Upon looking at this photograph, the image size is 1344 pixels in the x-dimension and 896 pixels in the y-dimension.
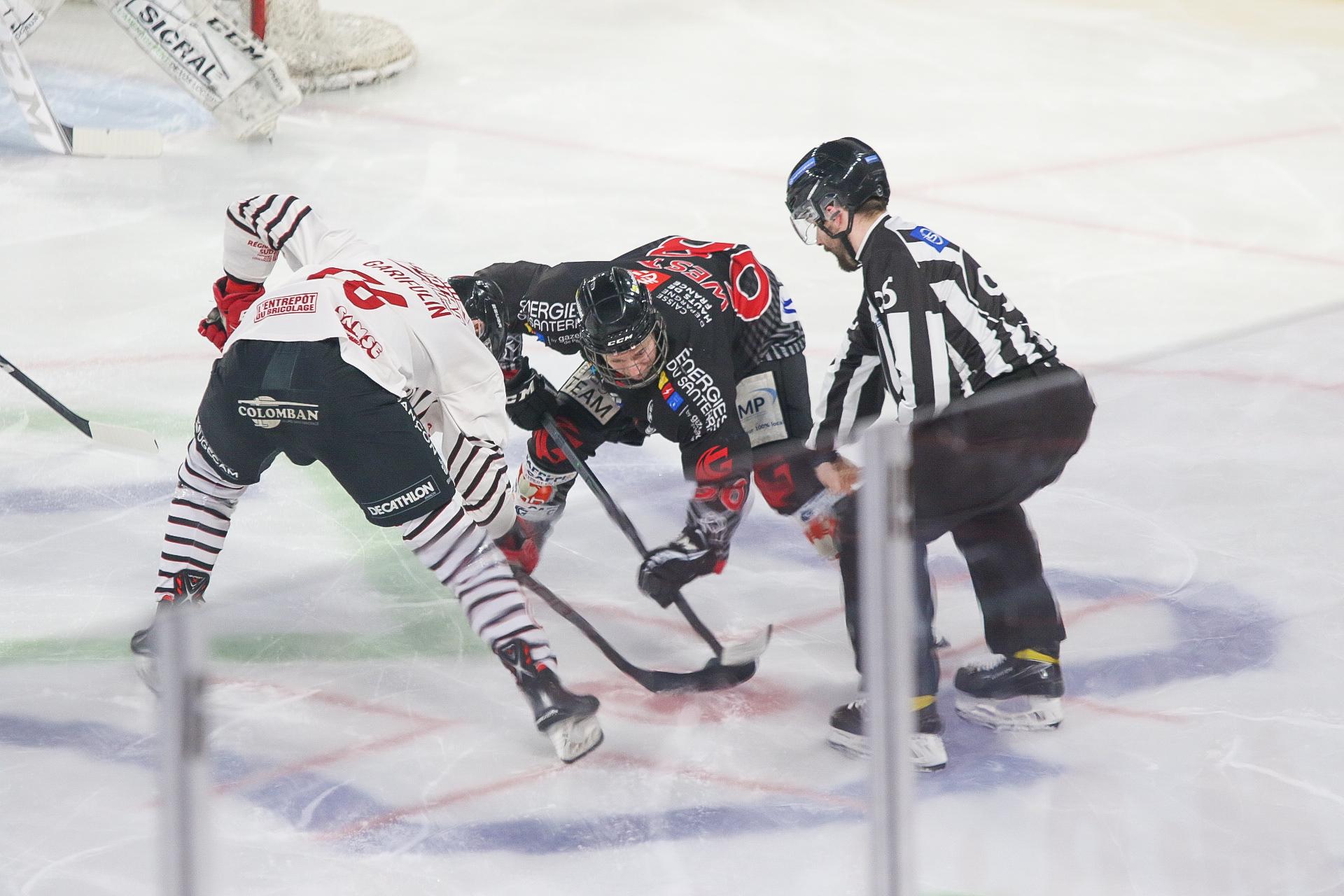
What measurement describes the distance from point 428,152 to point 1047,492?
4.19 meters

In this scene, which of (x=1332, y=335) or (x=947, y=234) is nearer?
(x=1332, y=335)

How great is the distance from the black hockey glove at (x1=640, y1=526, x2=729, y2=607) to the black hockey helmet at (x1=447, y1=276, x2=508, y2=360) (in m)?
1.09

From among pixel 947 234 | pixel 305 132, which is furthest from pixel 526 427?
pixel 305 132

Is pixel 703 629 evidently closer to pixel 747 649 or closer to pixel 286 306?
pixel 747 649

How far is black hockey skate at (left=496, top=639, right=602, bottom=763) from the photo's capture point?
1.65 m

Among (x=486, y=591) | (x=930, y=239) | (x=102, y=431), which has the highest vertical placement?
(x=930, y=239)

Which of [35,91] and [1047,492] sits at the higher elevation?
[1047,492]

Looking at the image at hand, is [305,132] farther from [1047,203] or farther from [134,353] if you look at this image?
[1047,203]

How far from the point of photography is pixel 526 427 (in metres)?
3.06

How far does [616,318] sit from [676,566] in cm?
98

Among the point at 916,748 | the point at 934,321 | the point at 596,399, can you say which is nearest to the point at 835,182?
the point at 934,321

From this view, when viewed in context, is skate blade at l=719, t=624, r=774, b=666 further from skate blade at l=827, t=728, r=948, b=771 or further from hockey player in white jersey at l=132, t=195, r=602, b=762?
hockey player in white jersey at l=132, t=195, r=602, b=762

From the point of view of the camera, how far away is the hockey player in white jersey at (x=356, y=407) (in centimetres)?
236

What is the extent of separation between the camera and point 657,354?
2.63m
